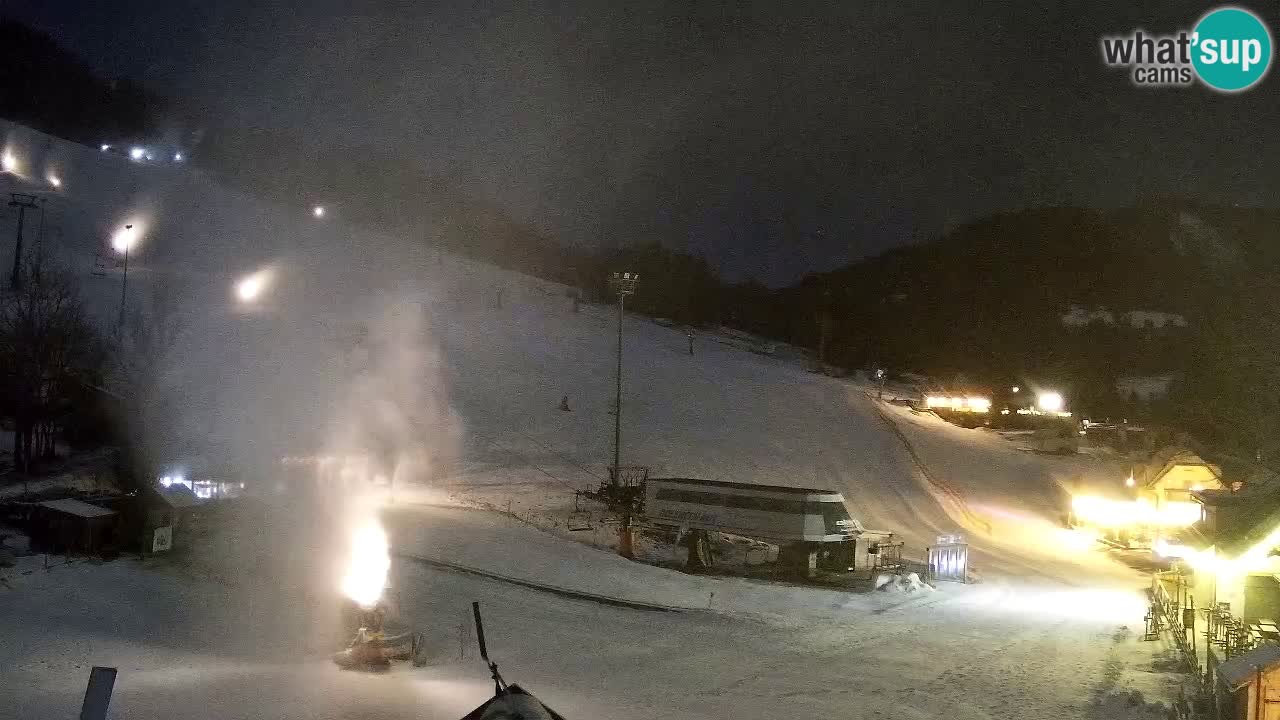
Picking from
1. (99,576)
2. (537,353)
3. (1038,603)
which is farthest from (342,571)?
(537,353)

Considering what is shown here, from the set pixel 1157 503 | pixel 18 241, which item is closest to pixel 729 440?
pixel 1157 503

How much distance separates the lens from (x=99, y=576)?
17.9 metres

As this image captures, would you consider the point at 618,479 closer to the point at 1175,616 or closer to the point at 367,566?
the point at 367,566

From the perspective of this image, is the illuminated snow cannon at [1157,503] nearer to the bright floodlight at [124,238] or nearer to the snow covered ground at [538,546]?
the snow covered ground at [538,546]

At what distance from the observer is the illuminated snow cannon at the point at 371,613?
13844mm

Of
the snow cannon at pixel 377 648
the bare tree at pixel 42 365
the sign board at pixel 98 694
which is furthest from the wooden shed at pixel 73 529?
the sign board at pixel 98 694

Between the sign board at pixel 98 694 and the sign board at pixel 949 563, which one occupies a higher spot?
the sign board at pixel 98 694

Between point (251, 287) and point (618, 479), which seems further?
point (251, 287)

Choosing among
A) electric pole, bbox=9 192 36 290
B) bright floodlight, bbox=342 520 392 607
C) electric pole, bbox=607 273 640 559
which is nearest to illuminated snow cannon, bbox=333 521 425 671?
bright floodlight, bbox=342 520 392 607

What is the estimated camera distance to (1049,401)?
250ft

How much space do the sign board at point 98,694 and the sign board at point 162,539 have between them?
12190mm

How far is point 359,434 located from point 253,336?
15.6 meters

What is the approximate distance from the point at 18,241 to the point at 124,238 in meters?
9.75

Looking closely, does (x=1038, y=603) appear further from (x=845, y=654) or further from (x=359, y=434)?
(x=359, y=434)
